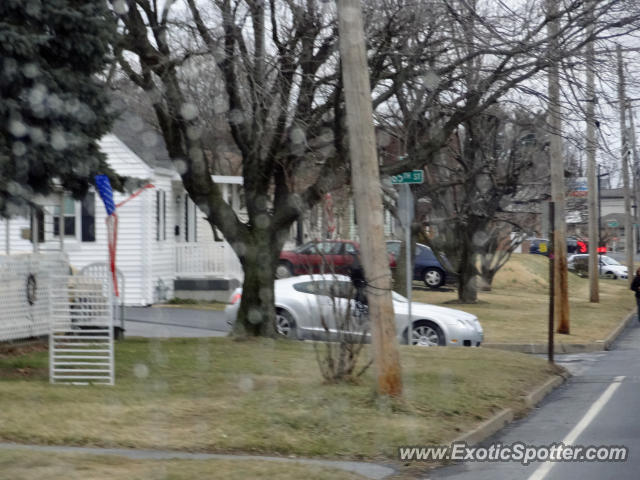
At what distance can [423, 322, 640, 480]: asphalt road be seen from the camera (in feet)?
27.8

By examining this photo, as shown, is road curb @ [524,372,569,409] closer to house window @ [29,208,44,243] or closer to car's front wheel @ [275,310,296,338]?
car's front wheel @ [275,310,296,338]

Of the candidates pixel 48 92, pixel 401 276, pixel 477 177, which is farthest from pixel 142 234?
pixel 48 92

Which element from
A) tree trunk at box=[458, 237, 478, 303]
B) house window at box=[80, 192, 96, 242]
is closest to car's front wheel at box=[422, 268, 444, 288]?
tree trunk at box=[458, 237, 478, 303]

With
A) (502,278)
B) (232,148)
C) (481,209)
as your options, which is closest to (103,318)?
(481,209)

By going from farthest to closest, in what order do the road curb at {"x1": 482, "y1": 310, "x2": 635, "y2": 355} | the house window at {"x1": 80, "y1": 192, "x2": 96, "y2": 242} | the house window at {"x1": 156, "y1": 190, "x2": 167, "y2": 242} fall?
the house window at {"x1": 156, "y1": 190, "x2": 167, "y2": 242}
the house window at {"x1": 80, "y1": 192, "x2": 96, "y2": 242}
the road curb at {"x1": 482, "y1": 310, "x2": 635, "y2": 355}

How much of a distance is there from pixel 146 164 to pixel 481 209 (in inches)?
400

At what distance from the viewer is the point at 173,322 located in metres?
23.4

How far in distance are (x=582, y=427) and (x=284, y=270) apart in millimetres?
21940

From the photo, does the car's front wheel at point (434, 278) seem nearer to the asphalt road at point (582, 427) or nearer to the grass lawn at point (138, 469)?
the asphalt road at point (582, 427)

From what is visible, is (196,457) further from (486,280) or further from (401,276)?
(486,280)

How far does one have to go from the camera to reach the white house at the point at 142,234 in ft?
89.0

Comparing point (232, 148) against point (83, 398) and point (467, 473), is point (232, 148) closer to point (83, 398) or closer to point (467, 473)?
point (83, 398)

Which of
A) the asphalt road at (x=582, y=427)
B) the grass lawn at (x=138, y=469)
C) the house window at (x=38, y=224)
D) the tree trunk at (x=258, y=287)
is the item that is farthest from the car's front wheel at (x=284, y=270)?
the grass lawn at (x=138, y=469)
